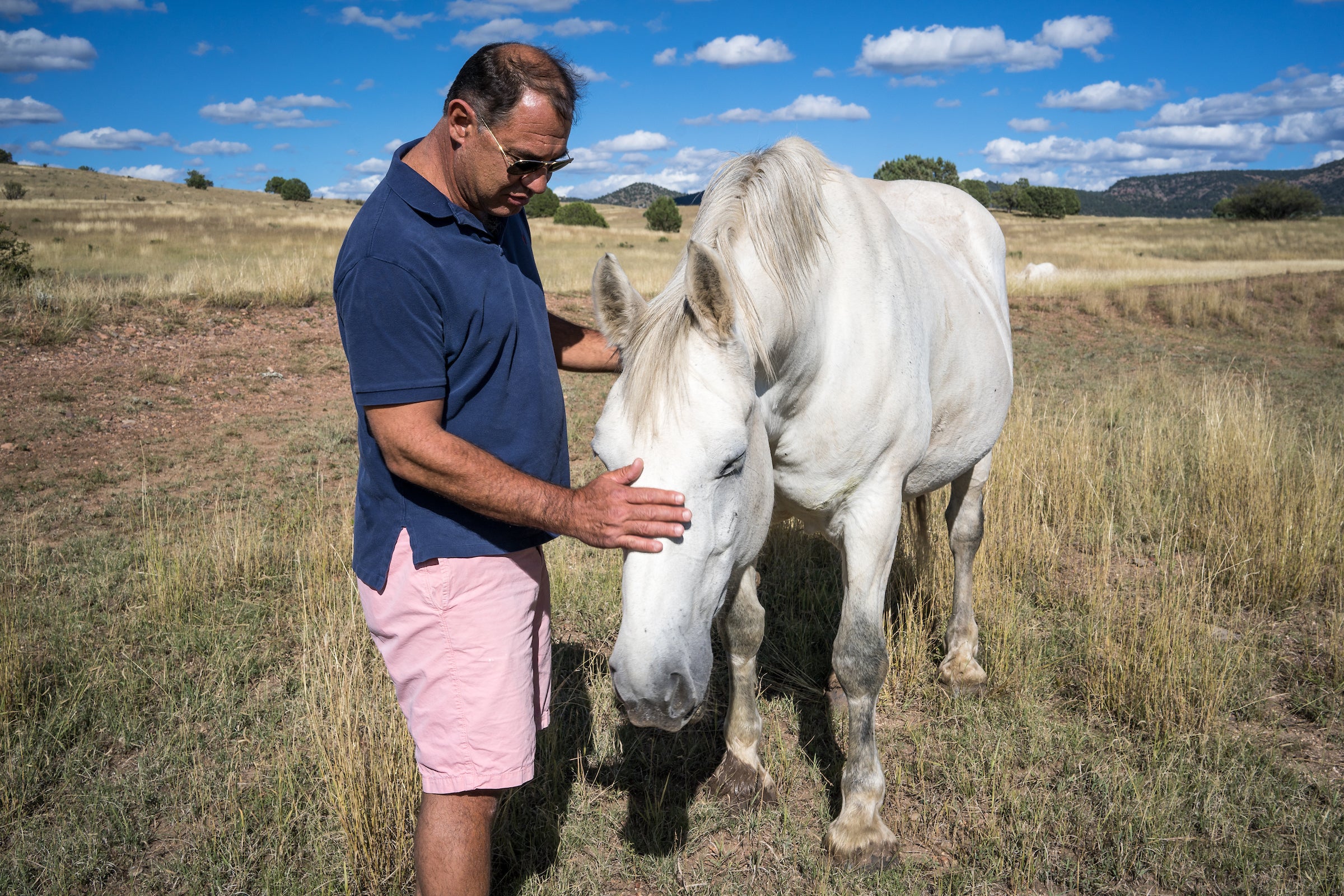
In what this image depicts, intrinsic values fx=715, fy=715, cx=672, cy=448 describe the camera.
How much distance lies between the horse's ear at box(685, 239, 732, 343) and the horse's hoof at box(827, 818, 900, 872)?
1877 mm

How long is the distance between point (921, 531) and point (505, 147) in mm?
3586

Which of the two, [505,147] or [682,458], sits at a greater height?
[505,147]

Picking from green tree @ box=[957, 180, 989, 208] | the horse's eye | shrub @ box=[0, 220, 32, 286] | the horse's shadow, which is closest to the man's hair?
the horse's eye

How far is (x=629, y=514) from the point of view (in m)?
1.66

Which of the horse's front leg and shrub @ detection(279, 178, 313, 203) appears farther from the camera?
shrub @ detection(279, 178, 313, 203)

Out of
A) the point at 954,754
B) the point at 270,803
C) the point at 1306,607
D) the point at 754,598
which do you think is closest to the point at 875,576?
the point at 754,598

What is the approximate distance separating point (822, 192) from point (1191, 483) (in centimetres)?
469

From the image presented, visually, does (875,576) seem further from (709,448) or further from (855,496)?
(709,448)

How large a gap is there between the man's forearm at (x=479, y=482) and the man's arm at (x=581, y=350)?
31.5 inches

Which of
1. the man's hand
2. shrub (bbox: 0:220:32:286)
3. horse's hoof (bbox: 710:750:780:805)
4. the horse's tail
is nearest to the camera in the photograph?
the man's hand

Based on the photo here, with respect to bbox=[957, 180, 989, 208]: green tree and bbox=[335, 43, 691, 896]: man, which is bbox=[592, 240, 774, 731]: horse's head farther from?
bbox=[957, 180, 989, 208]: green tree

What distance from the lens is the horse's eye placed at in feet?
5.85

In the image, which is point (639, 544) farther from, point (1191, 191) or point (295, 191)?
point (1191, 191)

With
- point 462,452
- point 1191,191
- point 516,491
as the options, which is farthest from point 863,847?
point 1191,191
